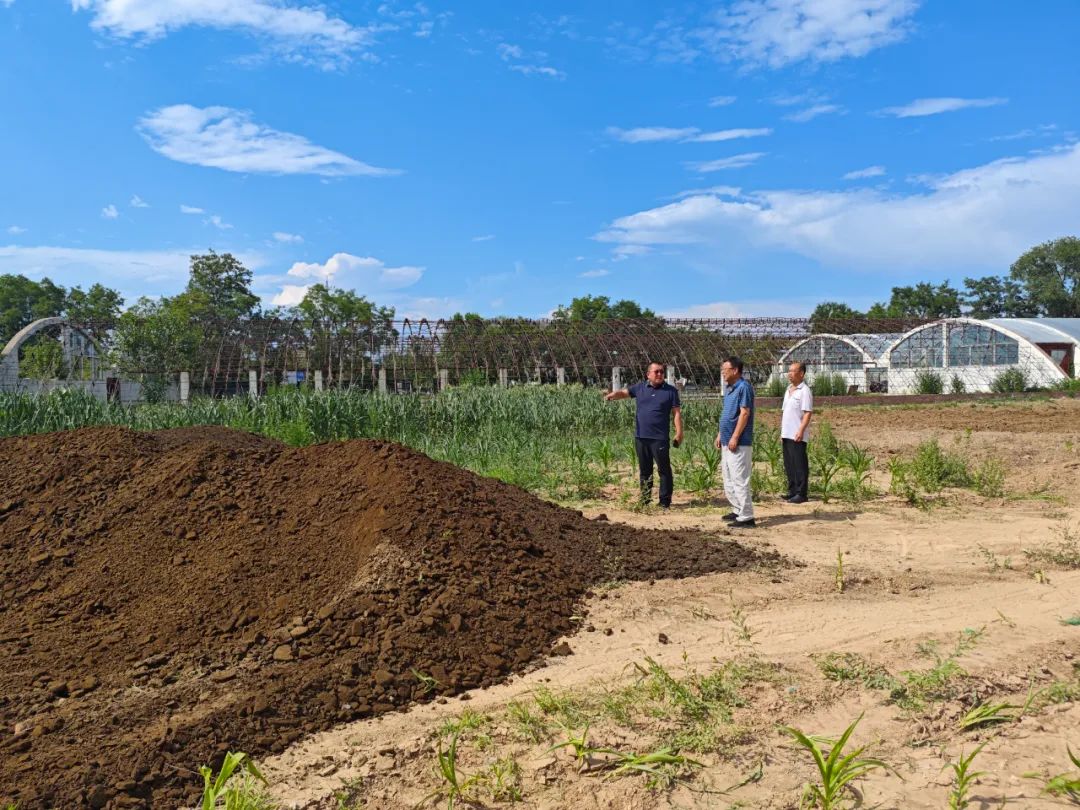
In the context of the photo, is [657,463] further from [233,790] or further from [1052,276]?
[1052,276]

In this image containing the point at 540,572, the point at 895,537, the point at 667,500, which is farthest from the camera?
the point at 667,500

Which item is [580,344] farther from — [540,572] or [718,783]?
[718,783]

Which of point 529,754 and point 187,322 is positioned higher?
point 187,322

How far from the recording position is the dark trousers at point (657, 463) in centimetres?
844

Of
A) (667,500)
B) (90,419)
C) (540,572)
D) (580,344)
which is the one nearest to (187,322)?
(580,344)

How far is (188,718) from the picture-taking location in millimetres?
3559

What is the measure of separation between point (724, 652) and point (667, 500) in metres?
4.21

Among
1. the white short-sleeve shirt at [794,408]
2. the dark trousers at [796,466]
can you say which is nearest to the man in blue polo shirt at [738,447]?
the white short-sleeve shirt at [794,408]

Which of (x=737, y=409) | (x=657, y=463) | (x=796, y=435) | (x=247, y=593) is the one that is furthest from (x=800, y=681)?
(x=796, y=435)

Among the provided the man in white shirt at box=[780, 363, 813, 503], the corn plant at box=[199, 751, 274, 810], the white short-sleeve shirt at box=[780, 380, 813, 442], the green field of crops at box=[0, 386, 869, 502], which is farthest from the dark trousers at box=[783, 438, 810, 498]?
the corn plant at box=[199, 751, 274, 810]

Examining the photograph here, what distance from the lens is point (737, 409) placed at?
761 centimetres

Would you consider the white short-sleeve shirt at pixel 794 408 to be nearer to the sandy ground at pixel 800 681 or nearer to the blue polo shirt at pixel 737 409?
the blue polo shirt at pixel 737 409

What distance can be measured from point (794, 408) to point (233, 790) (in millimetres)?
7288

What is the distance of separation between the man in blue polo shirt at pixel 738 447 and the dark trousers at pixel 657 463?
2.48 ft
